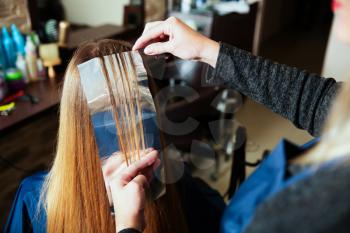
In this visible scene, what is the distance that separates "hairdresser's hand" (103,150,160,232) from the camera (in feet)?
1.88

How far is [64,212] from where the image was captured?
2.82 ft

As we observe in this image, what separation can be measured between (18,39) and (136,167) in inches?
48.8

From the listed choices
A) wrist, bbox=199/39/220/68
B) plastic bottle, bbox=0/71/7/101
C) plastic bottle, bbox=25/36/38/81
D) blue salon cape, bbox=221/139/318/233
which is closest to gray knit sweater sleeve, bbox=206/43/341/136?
wrist, bbox=199/39/220/68

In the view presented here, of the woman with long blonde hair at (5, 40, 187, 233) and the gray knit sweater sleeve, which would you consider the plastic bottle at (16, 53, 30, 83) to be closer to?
the woman with long blonde hair at (5, 40, 187, 233)

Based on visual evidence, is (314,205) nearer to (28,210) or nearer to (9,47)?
(28,210)

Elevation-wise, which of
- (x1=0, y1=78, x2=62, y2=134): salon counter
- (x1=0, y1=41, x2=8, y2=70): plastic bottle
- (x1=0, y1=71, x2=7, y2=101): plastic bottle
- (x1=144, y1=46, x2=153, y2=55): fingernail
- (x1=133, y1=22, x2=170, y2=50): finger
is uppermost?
(x1=133, y1=22, x2=170, y2=50): finger

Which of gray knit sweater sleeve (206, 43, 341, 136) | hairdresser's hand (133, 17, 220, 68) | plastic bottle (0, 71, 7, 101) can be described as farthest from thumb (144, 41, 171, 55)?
plastic bottle (0, 71, 7, 101)

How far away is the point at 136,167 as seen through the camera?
2.18 ft

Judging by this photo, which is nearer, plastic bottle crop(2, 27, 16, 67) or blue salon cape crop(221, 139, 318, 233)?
blue salon cape crop(221, 139, 318, 233)

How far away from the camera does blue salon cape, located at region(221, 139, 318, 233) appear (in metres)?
0.37

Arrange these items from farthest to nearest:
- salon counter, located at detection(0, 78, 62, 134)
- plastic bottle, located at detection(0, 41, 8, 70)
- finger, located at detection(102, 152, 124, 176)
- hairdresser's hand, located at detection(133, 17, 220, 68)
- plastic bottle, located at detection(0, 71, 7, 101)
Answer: plastic bottle, located at detection(0, 41, 8, 70)
plastic bottle, located at detection(0, 71, 7, 101)
salon counter, located at detection(0, 78, 62, 134)
hairdresser's hand, located at detection(133, 17, 220, 68)
finger, located at detection(102, 152, 124, 176)

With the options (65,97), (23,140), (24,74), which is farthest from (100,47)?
(23,140)

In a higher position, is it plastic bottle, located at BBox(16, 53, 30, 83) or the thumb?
the thumb

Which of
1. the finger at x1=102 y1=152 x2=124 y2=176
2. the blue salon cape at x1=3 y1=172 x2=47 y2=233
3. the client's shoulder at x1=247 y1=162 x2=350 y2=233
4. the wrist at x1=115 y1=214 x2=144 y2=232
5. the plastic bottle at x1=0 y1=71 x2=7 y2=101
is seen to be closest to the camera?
the client's shoulder at x1=247 y1=162 x2=350 y2=233
